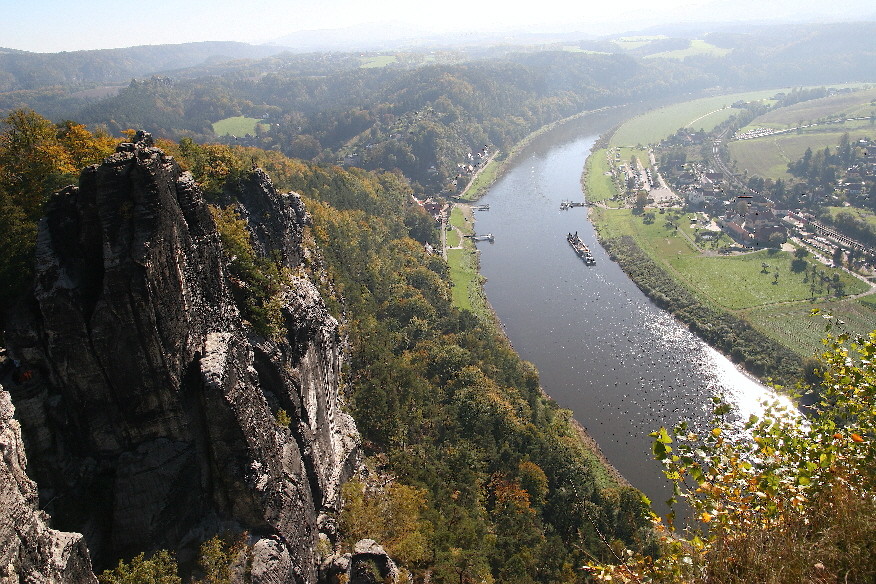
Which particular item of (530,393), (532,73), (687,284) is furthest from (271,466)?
(532,73)

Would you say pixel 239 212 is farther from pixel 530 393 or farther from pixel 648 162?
pixel 648 162

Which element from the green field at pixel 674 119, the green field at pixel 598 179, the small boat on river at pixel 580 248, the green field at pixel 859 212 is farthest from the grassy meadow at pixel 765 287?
the green field at pixel 674 119

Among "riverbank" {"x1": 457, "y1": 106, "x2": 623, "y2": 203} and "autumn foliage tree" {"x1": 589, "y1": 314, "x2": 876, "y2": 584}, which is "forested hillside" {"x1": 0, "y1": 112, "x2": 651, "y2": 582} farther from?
"riverbank" {"x1": 457, "y1": 106, "x2": 623, "y2": 203}

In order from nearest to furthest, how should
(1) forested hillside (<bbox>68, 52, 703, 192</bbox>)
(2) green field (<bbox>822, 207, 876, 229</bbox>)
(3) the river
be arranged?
1. (3) the river
2. (2) green field (<bbox>822, 207, 876, 229</bbox>)
3. (1) forested hillside (<bbox>68, 52, 703, 192</bbox>)

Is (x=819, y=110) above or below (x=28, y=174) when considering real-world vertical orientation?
below

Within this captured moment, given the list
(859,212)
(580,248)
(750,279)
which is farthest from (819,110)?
(580,248)

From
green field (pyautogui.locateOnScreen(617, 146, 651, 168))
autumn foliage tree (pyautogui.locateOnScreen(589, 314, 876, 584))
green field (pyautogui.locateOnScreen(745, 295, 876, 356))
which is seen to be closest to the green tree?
autumn foliage tree (pyautogui.locateOnScreen(589, 314, 876, 584))

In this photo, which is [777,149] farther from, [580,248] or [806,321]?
[806,321]
